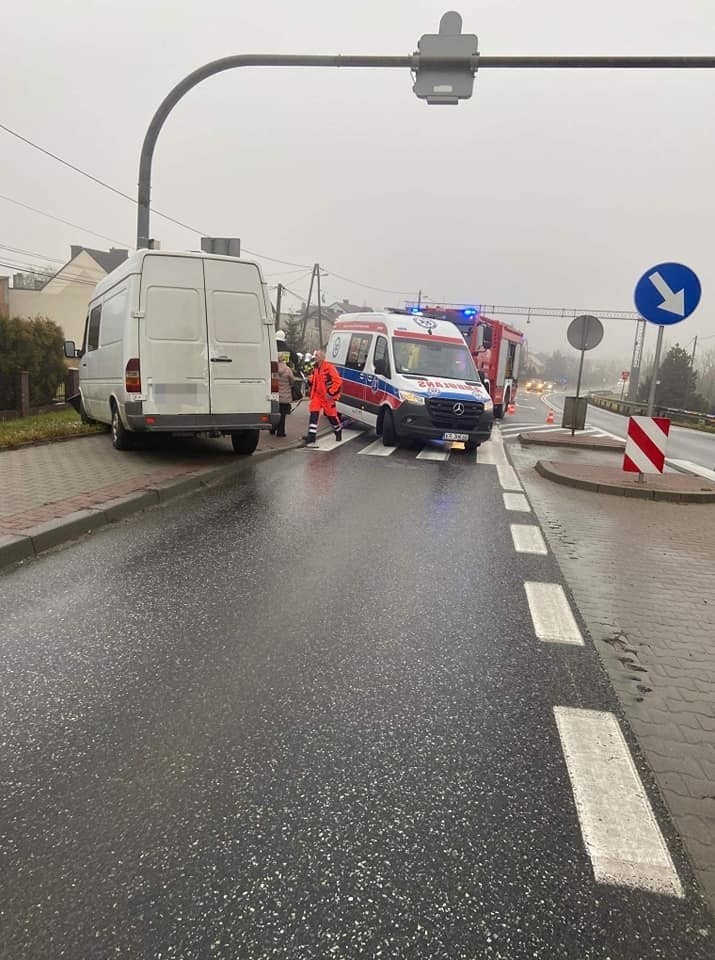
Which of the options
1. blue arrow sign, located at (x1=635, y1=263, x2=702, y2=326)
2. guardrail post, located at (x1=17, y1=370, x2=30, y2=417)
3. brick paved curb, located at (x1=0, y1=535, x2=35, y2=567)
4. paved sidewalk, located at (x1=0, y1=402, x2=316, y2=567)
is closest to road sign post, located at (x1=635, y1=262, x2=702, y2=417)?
blue arrow sign, located at (x1=635, y1=263, x2=702, y2=326)

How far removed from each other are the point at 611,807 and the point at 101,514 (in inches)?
202

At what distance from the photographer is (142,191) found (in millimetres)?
10656

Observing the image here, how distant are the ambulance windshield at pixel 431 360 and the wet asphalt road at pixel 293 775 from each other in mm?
9166

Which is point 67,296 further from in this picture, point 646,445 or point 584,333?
point 646,445

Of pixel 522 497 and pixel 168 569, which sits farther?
pixel 522 497

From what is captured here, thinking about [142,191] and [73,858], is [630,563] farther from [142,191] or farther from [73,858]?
[142,191]

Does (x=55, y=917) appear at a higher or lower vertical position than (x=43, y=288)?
lower

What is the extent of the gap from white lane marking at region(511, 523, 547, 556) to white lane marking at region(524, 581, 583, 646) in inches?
41.5

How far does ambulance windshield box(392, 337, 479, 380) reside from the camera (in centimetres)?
1384

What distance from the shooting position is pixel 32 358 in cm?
1631

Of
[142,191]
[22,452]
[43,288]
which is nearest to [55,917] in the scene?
[22,452]

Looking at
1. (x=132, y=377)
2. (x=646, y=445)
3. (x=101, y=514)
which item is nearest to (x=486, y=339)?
(x=646, y=445)

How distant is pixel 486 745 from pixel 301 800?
0.85m

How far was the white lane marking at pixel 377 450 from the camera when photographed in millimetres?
12523
